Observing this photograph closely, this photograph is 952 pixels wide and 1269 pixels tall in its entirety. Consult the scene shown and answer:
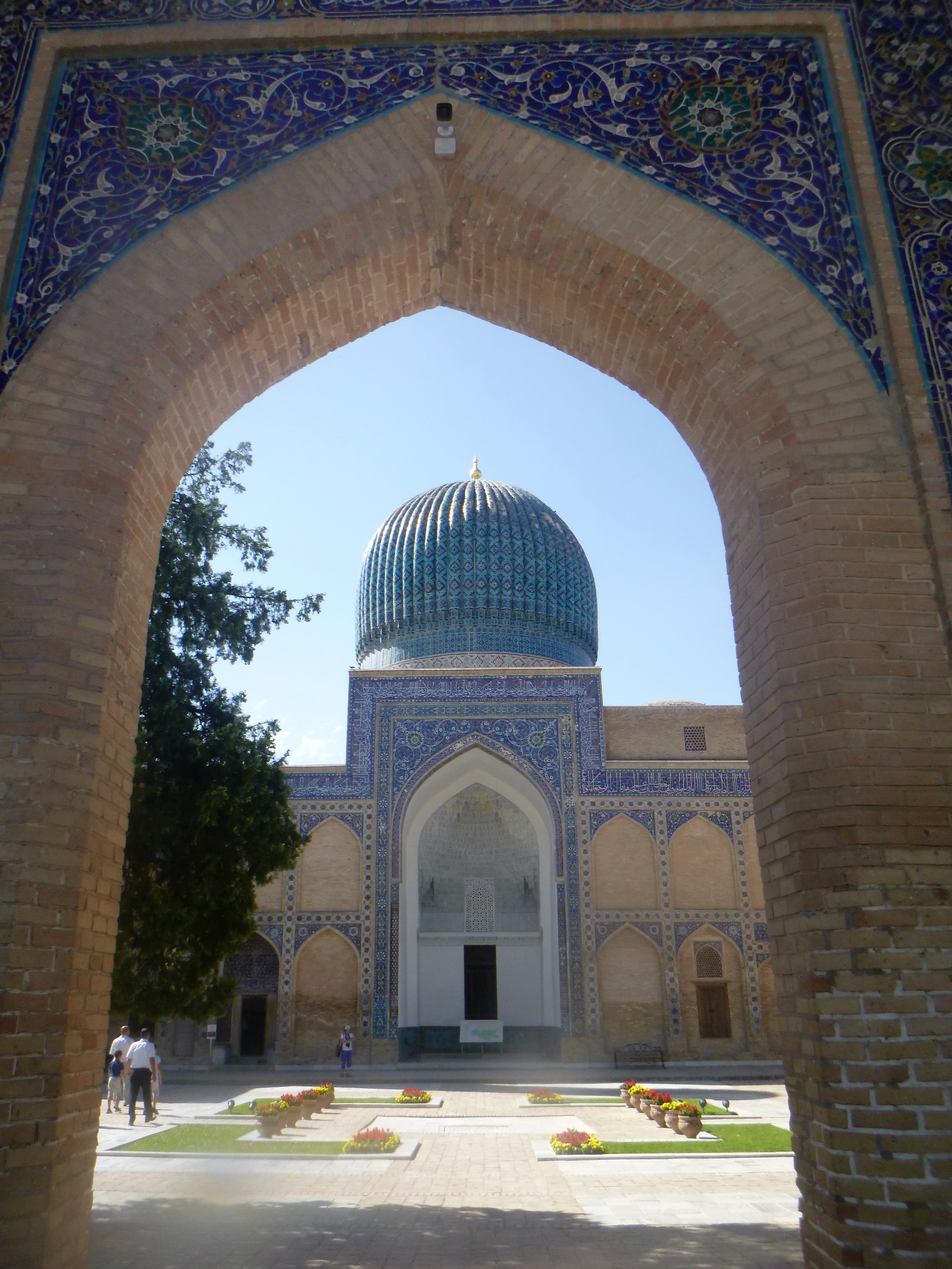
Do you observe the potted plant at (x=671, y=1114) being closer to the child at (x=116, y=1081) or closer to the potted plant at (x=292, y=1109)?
the potted plant at (x=292, y=1109)

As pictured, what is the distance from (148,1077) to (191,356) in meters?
7.74

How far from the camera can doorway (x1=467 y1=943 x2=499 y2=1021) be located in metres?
16.5

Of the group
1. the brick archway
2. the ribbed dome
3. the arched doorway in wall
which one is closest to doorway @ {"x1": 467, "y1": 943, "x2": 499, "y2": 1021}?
the arched doorway in wall

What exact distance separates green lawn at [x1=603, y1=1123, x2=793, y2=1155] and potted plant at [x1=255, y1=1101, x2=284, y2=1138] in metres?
2.63

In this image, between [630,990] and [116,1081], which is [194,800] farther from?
[630,990]

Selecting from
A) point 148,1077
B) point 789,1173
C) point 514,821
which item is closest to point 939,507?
point 789,1173

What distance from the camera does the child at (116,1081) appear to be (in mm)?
10266

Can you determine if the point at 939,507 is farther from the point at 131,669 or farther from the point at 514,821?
the point at 514,821

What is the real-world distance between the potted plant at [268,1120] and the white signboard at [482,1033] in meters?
8.03

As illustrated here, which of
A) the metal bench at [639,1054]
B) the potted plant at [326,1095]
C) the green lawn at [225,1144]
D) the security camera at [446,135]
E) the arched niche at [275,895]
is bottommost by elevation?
the green lawn at [225,1144]

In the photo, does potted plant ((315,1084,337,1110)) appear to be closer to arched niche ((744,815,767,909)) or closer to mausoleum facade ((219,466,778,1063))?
mausoleum facade ((219,466,778,1063))

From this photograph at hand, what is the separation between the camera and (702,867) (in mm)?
15906

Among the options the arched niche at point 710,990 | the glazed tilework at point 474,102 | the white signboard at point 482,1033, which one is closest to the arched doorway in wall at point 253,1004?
the white signboard at point 482,1033

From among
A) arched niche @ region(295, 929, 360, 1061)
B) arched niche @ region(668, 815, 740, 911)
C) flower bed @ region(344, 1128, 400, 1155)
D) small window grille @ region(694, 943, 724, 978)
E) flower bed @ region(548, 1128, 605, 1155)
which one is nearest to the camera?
flower bed @ region(548, 1128, 605, 1155)
